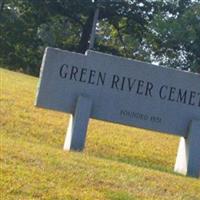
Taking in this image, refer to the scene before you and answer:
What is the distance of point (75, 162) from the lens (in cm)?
878

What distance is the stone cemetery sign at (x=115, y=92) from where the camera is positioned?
10.4 metres

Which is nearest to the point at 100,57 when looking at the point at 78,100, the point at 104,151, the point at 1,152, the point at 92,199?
the point at 78,100

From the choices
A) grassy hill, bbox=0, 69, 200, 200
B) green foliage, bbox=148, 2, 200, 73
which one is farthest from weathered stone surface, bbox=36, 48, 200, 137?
green foliage, bbox=148, 2, 200, 73

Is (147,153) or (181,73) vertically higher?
(181,73)

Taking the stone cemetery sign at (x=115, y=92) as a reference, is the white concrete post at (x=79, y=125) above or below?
below

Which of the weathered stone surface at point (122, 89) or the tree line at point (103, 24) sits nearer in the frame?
the weathered stone surface at point (122, 89)

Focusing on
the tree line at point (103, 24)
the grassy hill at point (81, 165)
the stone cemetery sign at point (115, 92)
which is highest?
the tree line at point (103, 24)

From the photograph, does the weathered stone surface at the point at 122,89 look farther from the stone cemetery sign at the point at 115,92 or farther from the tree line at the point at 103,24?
the tree line at the point at 103,24

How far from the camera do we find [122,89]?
10.6 m

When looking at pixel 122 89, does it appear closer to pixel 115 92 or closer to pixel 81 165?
pixel 115 92

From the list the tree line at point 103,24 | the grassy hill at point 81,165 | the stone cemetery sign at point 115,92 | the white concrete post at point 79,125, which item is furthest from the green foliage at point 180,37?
the white concrete post at point 79,125

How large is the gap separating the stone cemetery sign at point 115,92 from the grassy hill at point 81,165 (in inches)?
23.6

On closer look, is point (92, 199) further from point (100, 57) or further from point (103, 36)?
point (103, 36)

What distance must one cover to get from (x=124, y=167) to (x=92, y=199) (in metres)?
2.07
